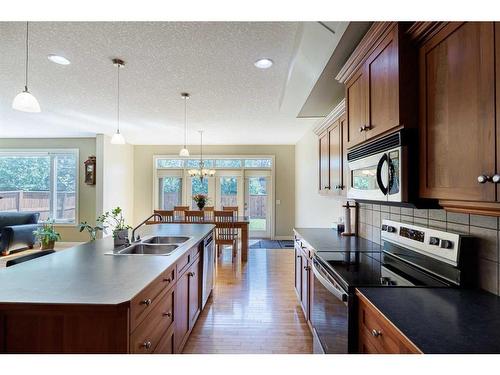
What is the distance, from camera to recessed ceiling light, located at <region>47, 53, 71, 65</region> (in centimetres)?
260

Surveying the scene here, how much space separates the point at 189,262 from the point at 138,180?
20.1 ft

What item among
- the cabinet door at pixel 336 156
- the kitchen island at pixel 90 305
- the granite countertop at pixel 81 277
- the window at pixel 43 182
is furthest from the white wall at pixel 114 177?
the cabinet door at pixel 336 156

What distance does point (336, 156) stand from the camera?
2.74m

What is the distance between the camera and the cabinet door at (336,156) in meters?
2.60

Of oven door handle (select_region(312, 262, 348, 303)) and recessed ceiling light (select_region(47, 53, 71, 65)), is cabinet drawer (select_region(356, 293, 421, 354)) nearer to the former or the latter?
oven door handle (select_region(312, 262, 348, 303))

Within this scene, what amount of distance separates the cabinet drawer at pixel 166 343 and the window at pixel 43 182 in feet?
20.4

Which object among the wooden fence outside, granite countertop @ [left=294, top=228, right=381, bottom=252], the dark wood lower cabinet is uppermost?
the wooden fence outside

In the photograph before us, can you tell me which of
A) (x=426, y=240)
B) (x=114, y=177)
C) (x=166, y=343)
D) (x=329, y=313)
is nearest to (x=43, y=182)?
(x=114, y=177)

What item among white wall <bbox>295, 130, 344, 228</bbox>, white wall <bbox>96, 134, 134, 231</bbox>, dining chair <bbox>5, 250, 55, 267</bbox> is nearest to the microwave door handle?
white wall <bbox>295, 130, 344, 228</bbox>

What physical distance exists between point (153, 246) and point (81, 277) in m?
1.06

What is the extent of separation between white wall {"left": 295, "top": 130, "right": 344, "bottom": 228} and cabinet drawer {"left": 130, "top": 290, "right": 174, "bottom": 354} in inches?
97.1

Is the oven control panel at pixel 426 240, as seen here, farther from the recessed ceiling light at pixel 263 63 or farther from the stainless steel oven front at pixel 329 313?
the recessed ceiling light at pixel 263 63

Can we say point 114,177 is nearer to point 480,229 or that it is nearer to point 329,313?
point 329,313

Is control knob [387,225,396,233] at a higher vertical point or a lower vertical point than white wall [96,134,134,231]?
lower
